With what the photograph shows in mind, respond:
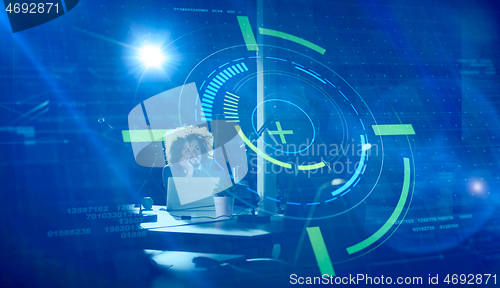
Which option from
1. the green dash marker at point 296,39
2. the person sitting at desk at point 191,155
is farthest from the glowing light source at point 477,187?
the person sitting at desk at point 191,155

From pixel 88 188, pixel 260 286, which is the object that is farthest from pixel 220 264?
pixel 88 188

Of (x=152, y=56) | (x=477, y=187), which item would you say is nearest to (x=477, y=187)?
(x=477, y=187)

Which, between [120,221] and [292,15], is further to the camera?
[292,15]

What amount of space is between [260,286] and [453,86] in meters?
0.98

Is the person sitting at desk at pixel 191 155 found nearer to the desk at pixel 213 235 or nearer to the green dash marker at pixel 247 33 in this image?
the desk at pixel 213 235

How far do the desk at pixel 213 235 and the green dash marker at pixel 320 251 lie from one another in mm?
108

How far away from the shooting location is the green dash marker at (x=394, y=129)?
1100 mm

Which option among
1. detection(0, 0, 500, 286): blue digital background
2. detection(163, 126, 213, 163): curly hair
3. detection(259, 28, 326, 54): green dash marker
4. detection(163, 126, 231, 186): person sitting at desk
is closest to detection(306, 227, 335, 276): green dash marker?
detection(0, 0, 500, 286): blue digital background

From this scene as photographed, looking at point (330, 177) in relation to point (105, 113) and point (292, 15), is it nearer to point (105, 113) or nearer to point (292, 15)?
point (292, 15)

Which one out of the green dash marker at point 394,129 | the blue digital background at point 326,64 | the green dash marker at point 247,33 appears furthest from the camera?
the green dash marker at point 394,129

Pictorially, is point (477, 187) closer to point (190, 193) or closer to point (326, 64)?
point (326, 64)

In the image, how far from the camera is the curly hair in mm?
911

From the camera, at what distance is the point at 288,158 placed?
1.01 metres

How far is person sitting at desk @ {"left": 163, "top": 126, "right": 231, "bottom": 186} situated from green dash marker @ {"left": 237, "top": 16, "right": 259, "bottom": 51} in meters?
0.30
